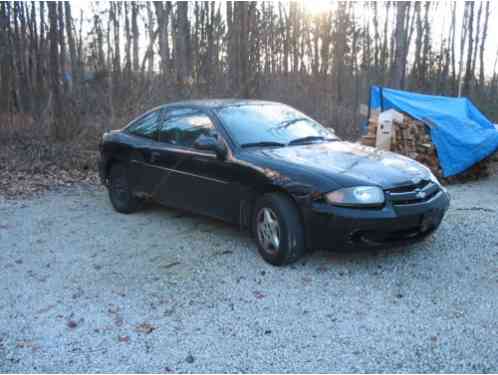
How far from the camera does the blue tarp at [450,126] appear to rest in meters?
8.44

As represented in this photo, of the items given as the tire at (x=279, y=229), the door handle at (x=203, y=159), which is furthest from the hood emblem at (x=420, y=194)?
the door handle at (x=203, y=159)

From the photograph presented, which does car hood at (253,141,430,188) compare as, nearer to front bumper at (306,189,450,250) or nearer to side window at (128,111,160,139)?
front bumper at (306,189,450,250)

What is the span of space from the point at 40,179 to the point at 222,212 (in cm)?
534

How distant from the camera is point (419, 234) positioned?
439 centimetres

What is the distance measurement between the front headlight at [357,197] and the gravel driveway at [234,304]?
67 centimetres

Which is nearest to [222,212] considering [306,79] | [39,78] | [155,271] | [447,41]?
[155,271]

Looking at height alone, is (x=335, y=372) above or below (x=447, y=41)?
below

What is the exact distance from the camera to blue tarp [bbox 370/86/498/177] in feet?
27.7

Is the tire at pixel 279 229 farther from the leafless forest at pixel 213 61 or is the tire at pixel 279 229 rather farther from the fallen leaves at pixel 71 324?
the leafless forest at pixel 213 61

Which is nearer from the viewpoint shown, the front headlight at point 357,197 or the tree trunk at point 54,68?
the front headlight at point 357,197

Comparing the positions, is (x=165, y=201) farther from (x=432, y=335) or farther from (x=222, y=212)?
(x=432, y=335)

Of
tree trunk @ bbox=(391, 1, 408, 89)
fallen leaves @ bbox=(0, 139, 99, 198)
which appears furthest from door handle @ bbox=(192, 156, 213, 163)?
tree trunk @ bbox=(391, 1, 408, 89)

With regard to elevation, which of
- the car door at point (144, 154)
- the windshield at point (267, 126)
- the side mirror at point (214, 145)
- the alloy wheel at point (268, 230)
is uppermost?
the windshield at point (267, 126)

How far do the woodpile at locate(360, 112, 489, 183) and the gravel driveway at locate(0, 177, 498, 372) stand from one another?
2.88 m
